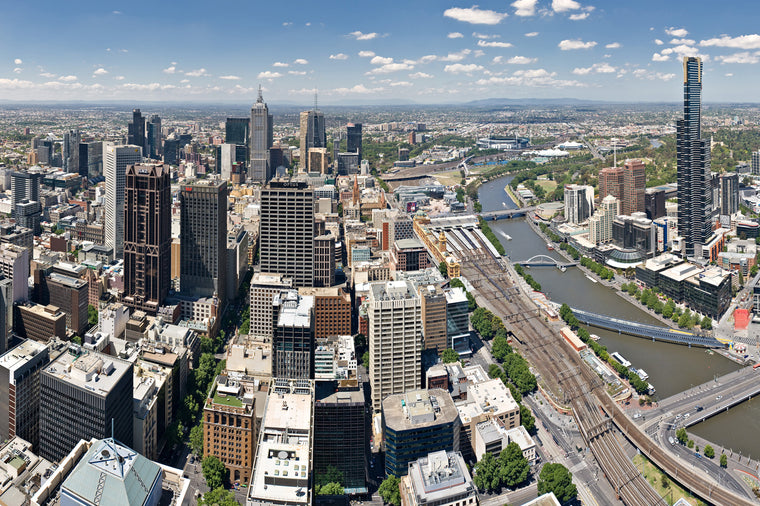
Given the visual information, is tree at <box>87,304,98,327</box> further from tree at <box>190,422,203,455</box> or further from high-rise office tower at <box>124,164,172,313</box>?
tree at <box>190,422,203,455</box>

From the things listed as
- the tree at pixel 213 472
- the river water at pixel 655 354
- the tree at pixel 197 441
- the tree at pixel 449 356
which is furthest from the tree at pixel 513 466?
the tree at pixel 197 441

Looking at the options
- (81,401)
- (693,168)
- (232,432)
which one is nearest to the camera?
(81,401)

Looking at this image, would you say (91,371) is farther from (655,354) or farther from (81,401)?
(655,354)

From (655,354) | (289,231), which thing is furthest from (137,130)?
(655,354)

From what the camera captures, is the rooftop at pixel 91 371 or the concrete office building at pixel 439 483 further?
the rooftop at pixel 91 371

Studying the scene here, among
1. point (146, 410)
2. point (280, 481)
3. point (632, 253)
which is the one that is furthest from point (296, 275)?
point (632, 253)

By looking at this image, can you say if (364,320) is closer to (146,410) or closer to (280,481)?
(146,410)

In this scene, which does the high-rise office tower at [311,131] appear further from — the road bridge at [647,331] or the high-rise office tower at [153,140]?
the road bridge at [647,331]
